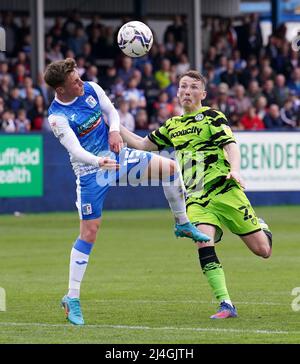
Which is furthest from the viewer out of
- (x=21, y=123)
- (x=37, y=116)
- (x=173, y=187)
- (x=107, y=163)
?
(x=37, y=116)

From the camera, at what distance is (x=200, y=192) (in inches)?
429

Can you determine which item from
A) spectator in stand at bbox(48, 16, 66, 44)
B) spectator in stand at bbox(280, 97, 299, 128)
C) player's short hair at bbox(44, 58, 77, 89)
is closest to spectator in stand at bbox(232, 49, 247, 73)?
spectator in stand at bbox(280, 97, 299, 128)

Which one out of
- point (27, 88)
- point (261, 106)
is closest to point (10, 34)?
point (27, 88)

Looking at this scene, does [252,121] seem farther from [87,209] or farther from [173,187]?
[87,209]

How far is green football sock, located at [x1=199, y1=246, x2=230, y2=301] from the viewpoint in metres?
10.6

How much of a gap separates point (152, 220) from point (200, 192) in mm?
13026

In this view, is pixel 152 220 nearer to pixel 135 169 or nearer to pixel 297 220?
pixel 297 220

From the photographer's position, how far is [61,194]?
1022 inches

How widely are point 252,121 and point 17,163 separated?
6.19 meters

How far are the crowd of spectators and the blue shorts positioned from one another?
1443cm

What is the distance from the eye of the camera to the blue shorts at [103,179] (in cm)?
1042

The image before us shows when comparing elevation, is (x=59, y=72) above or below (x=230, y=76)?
below

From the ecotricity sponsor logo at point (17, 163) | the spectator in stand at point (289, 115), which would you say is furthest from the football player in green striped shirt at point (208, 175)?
the spectator in stand at point (289, 115)
